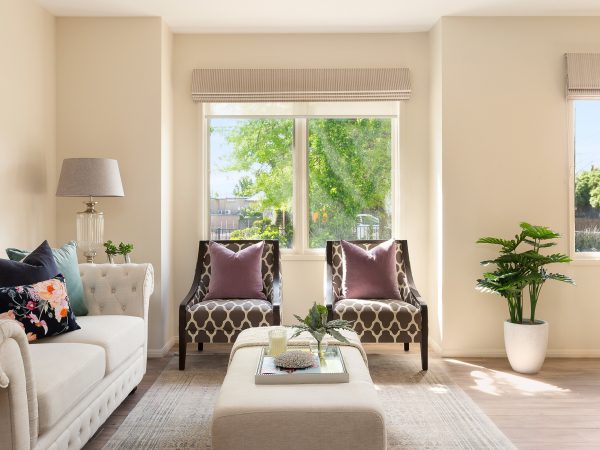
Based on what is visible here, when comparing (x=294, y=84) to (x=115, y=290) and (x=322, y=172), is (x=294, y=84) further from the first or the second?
(x=115, y=290)

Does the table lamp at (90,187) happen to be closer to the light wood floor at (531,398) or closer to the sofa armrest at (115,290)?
the sofa armrest at (115,290)

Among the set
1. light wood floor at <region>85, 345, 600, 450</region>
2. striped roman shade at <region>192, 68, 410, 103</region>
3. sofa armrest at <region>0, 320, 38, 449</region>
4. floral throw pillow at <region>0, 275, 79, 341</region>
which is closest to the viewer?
sofa armrest at <region>0, 320, 38, 449</region>

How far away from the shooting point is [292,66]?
487cm

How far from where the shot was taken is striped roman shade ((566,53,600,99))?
4.43 metres

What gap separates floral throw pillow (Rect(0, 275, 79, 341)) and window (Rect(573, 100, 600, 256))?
3.86 meters

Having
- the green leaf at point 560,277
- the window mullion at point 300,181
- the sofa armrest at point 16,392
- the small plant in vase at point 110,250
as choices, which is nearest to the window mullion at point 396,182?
the window mullion at point 300,181

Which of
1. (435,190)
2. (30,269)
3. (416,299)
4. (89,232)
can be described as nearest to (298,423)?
(30,269)

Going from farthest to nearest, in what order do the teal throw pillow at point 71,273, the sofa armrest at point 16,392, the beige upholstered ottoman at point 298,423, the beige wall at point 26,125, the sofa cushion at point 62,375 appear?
the beige wall at point 26,125 → the teal throw pillow at point 71,273 → the sofa cushion at point 62,375 → the beige upholstered ottoman at point 298,423 → the sofa armrest at point 16,392

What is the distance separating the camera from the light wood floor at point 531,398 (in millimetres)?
2881

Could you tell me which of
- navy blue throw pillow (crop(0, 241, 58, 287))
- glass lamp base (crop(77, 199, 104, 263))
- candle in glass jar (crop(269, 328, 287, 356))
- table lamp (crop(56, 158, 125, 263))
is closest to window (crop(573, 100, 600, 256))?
candle in glass jar (crop(269, 328, 287, 356))

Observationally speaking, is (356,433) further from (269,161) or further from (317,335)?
(269,161)

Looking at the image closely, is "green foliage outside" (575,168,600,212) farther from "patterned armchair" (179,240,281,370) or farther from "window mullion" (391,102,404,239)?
"patterned armchair" (179,240,281,370)

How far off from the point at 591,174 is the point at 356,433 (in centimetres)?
348

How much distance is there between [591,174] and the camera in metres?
4.55
